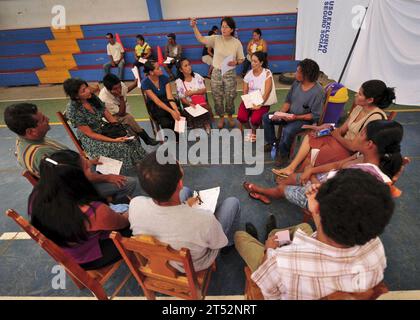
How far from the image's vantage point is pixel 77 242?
136 cm

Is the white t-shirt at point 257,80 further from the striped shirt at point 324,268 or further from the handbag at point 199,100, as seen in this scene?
the striped shirt at point 324,268

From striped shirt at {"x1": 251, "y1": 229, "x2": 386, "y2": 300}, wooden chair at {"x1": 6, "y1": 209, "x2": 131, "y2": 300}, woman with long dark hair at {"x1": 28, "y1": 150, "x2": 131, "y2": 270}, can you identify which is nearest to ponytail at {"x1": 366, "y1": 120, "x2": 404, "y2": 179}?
striped shirt at {"x1": 251, "y1": 229, "x2": 386, "y2": 300}

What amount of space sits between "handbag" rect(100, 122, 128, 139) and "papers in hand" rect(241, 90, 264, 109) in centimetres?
163

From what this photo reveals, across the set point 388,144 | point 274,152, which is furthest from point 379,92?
point 274,152

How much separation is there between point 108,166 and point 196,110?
1.52 meters

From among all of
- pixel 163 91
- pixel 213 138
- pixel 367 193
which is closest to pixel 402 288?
pixel 367 193

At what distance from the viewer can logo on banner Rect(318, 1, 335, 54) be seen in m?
4.34

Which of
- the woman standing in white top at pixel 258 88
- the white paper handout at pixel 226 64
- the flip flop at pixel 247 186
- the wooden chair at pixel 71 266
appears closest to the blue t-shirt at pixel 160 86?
the white paper handout at pixel 226 64

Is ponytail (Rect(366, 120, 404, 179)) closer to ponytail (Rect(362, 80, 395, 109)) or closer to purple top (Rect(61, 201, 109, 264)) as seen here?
ponytail (Rect(362, 80, 395, 109))

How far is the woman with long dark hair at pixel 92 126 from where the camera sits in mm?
2393

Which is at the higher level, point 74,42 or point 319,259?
point 74,42

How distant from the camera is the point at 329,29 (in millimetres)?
4469

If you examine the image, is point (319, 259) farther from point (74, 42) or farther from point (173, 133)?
point (74, 42)

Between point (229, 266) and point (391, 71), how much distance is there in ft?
14.1
